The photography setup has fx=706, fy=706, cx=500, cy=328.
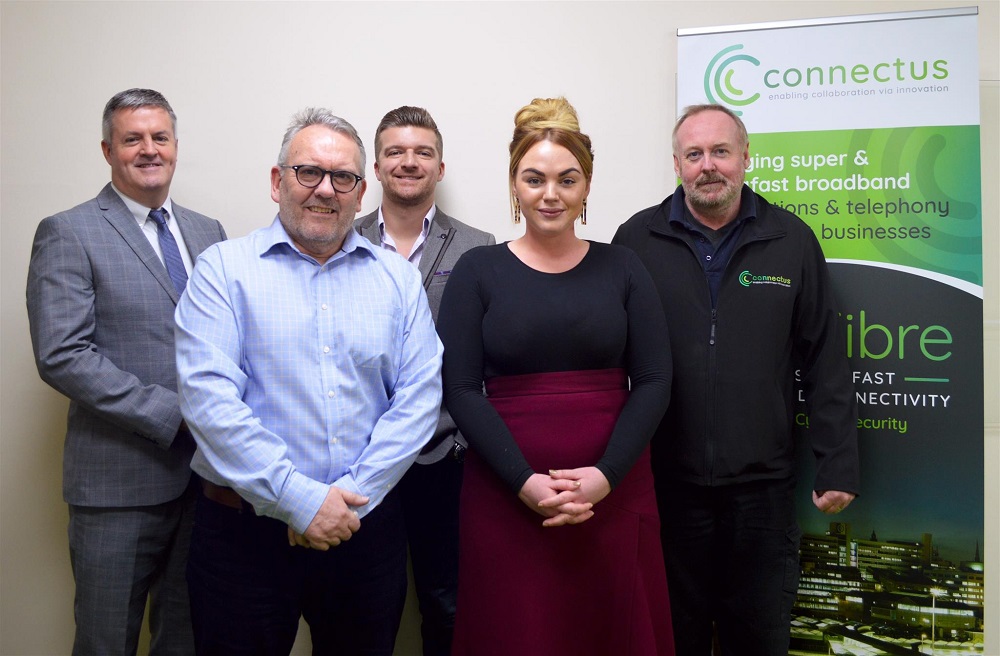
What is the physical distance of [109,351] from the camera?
2.20m

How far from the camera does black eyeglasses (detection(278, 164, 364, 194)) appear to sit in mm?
1789

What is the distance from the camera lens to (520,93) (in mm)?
2883

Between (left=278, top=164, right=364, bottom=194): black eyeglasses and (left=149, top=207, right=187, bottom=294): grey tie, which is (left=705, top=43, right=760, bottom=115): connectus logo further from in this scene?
(left=149, top=207, right=187, bottom=294): grey tie

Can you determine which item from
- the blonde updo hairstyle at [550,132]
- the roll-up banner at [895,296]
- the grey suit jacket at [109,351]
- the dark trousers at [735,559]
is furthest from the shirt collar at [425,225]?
the roll-up banner at [895,296]

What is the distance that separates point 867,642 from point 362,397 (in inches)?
81.7

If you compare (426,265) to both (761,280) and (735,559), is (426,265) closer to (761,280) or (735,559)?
(761,280)

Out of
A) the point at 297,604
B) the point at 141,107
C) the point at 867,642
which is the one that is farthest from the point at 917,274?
the point at 141,107

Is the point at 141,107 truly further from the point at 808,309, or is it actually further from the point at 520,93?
the point at 808,309

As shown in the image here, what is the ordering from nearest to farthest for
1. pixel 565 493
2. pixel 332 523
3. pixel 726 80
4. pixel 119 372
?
pixel 332 523
pixel 565 493
pixel 119 372
pixel 726 80

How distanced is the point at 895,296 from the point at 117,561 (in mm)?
2763

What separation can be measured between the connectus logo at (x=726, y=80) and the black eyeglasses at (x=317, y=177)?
1532 millimetres

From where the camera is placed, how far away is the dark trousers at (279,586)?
5.59 feet

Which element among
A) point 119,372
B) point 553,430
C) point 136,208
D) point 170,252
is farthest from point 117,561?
point 553,430

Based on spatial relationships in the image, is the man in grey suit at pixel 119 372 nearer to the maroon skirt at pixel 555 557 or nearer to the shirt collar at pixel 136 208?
the shirt collar at pixel 136 208
